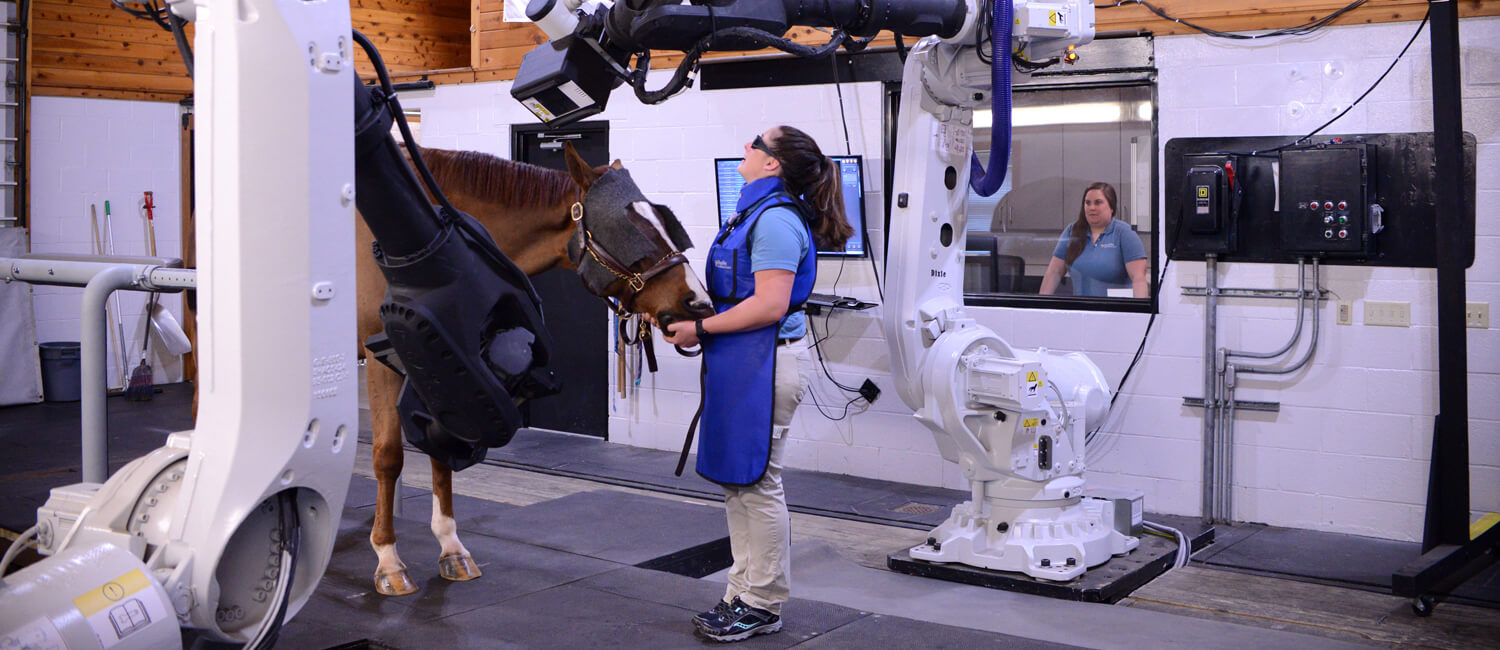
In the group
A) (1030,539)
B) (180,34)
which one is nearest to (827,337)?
(1030,539)

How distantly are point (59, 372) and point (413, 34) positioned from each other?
4097 millimetres

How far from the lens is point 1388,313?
5.13 meters

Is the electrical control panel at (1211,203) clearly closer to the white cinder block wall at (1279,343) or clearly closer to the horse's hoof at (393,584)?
the white cinder block wall at (1279,343)

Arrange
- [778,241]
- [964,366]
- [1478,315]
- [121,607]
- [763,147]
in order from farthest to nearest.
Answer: [1478,315] → [964,366] → [763,147] → [778,241] → [121,607]

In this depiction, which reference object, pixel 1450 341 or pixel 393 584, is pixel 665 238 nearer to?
pixel 393 584

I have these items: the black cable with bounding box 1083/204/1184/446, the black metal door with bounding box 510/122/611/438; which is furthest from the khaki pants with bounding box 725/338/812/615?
the black metal door with bounding box 510/122/611/438

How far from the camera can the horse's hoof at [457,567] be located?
4.14m

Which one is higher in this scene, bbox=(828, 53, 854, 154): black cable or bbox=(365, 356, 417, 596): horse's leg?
bbox=(828, 53, 854, 154): black cable

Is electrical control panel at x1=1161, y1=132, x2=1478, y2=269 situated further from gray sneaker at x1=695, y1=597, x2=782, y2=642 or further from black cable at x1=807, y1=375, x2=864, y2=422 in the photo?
gray sneaker at x1=695, y1=597, x2=782, y2=642

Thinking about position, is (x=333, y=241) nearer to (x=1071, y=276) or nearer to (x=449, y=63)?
(x=1071, y=276)

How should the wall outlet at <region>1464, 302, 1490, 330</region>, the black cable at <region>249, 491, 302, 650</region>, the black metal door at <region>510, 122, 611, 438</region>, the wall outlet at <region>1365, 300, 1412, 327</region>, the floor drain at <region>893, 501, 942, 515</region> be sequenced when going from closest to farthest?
the black cable at <region>249, 491, 302, 650</region> → the wall outlet at <region>1464, 302, 1490, 330</region> → the wall outlet at <region>1365, 300, 1412, 327</region> → the floor drain at <region>893, 501, 942, 515</region> → the black metal door at <region>510, 122, 611, 438</region>

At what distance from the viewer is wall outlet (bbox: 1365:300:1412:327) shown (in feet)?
16.7

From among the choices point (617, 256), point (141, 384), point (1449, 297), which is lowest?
point (141, 384)

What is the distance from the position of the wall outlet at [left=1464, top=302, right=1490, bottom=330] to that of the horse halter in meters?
3.58
